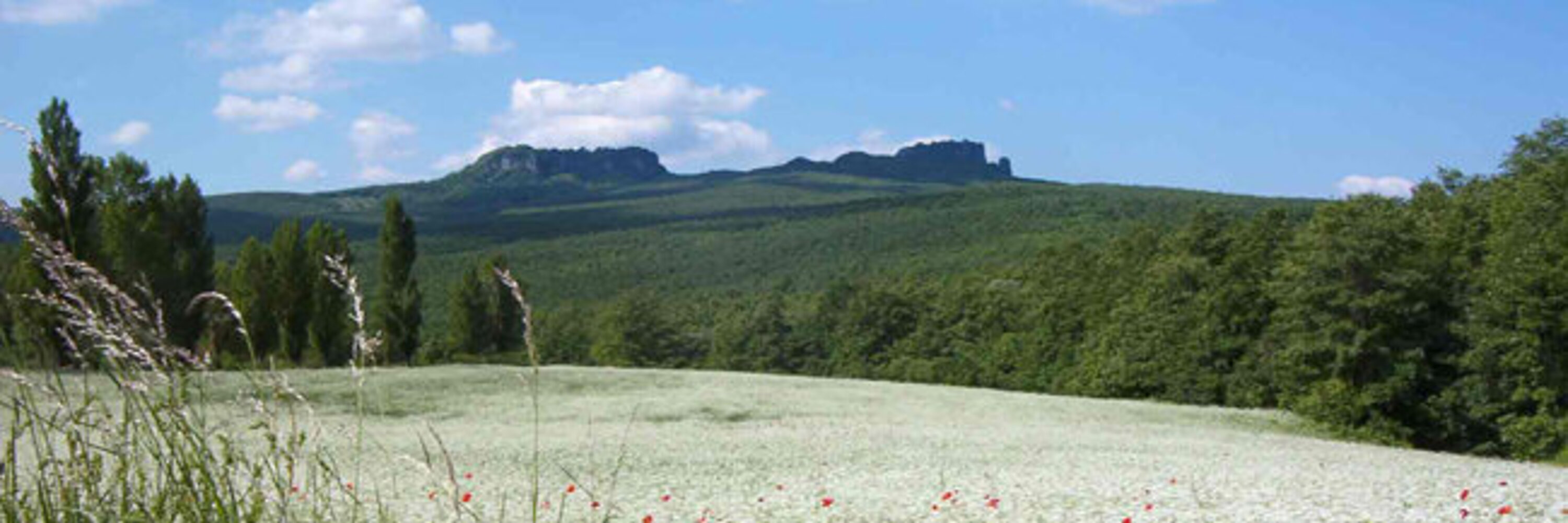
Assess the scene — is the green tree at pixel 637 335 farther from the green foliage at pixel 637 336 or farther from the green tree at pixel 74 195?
the green tree at pixel 74 195

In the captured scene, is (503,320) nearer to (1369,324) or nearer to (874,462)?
(1369,324)

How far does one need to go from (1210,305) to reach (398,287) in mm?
35198

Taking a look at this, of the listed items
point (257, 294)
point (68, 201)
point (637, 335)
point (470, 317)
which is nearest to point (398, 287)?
point (257, 294)

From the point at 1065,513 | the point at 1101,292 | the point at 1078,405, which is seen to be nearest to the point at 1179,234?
the point at 1101,292

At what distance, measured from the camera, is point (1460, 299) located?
3728 centimetres

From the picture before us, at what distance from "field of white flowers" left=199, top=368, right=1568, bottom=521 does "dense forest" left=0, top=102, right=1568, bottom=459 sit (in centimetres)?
422

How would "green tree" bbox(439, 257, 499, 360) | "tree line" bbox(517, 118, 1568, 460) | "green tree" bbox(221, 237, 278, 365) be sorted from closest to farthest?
"tree line" bbox(517, 118, 1568, 460) → "green tree" bbox(221, 237, 278, 365) → "green tree" bbox(439, 257, 499, 360)

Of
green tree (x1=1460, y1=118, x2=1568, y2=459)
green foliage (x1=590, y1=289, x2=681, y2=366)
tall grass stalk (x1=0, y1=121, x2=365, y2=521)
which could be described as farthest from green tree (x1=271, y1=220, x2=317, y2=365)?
tall grass stalk (x1=0, y1=121, x2=365, y2=521)

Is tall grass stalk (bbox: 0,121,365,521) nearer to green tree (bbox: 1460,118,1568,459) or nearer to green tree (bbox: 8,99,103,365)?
green tree (bbox: 8,99,103,365)

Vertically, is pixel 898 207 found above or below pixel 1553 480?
above

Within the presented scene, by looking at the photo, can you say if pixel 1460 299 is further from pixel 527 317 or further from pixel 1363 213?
pixel 527 317

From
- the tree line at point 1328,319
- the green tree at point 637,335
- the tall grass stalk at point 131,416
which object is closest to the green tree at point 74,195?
the tall grass stalk at point 131,416

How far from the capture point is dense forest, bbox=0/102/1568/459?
34.0m

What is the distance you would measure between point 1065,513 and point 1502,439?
27468 mm
